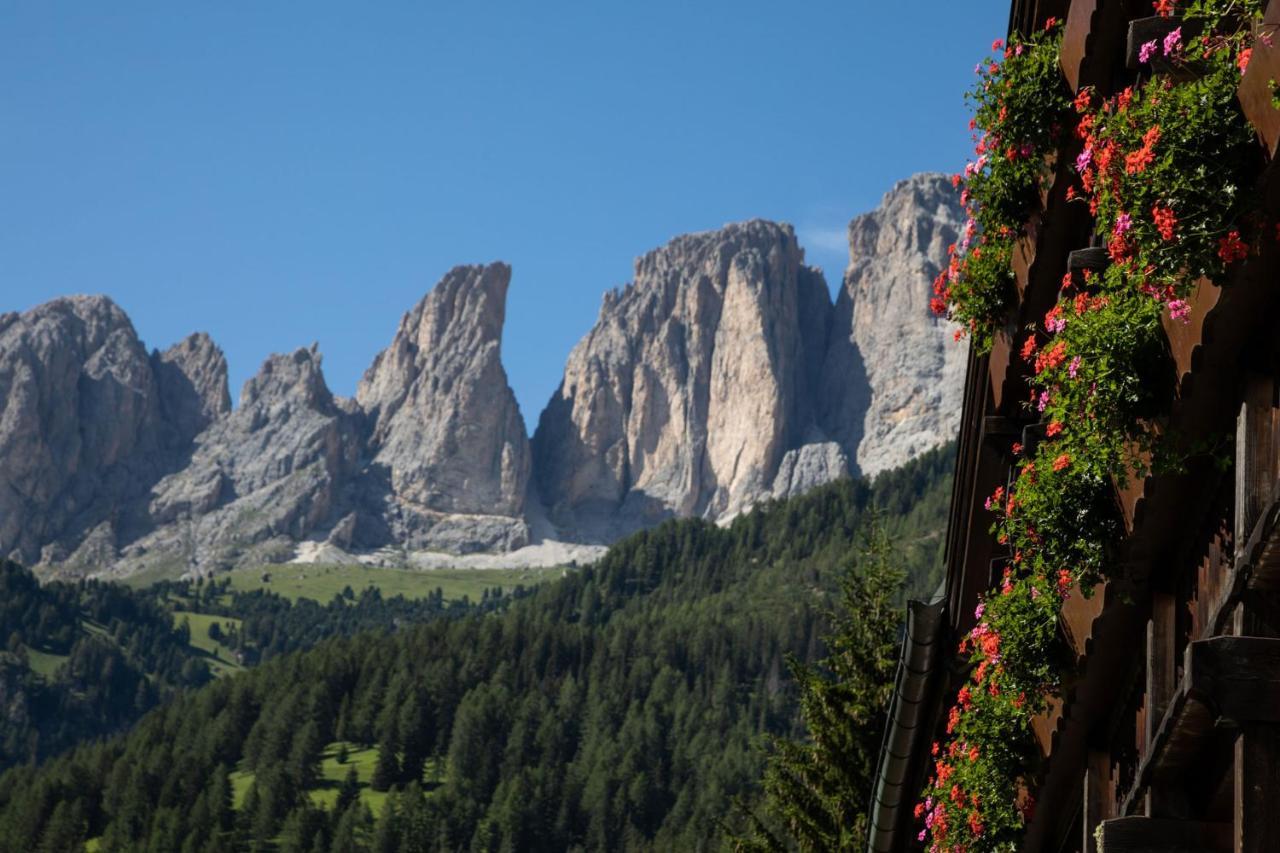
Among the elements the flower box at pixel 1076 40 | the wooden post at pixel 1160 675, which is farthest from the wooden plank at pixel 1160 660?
the flower box at pixel 1076 40

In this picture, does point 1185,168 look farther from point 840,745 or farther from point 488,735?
point 488,735

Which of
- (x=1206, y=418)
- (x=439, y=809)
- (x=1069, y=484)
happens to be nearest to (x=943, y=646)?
(x=1069, y=484)

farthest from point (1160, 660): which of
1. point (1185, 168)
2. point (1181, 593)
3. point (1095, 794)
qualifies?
point (1185, 168)

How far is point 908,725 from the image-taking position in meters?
11.7

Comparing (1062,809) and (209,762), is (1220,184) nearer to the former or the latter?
(1062,809)

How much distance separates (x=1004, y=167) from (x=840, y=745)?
1307 cm

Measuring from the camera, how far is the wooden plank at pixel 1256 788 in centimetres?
536

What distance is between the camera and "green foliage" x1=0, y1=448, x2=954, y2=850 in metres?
141

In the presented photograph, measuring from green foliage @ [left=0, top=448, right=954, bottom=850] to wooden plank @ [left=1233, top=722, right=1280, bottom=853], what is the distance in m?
124

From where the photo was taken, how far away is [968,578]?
1068cm

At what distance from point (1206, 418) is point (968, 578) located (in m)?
4.76

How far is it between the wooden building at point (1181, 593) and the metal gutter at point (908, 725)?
51.8 inches

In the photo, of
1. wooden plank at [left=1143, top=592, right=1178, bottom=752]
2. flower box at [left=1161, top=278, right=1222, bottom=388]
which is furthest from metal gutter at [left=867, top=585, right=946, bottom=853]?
flower box at [left=1161, top=278, right=1222, bottom=388]

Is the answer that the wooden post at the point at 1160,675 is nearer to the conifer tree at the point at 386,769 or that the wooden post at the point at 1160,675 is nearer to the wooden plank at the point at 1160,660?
the wooden plank at the point at 1160,660
